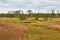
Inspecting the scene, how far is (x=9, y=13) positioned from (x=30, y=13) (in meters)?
13.4

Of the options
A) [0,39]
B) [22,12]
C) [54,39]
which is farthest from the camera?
[22,12]

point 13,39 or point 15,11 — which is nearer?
point 13,39

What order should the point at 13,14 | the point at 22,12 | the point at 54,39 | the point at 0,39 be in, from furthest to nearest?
1. the point at 13,14
2. the point at 22,12
3. the point at 54,39
4. the point at 0,39

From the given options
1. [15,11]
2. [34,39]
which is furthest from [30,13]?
[34,39]

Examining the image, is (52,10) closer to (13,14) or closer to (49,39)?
(13,14)

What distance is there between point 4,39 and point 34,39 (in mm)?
4489

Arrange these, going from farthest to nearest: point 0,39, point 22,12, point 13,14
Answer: point 13,14 < point 22,12 < point 0,39

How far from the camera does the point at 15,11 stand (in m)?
119

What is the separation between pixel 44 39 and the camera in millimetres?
23844

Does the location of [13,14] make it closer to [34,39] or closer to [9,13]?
[9,13]

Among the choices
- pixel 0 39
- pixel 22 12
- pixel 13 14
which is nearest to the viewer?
pixel 0 39

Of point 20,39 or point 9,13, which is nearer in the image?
point 20,39

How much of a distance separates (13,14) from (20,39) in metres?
101

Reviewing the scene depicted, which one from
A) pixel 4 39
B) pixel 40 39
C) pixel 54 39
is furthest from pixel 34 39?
pixel 4 39
